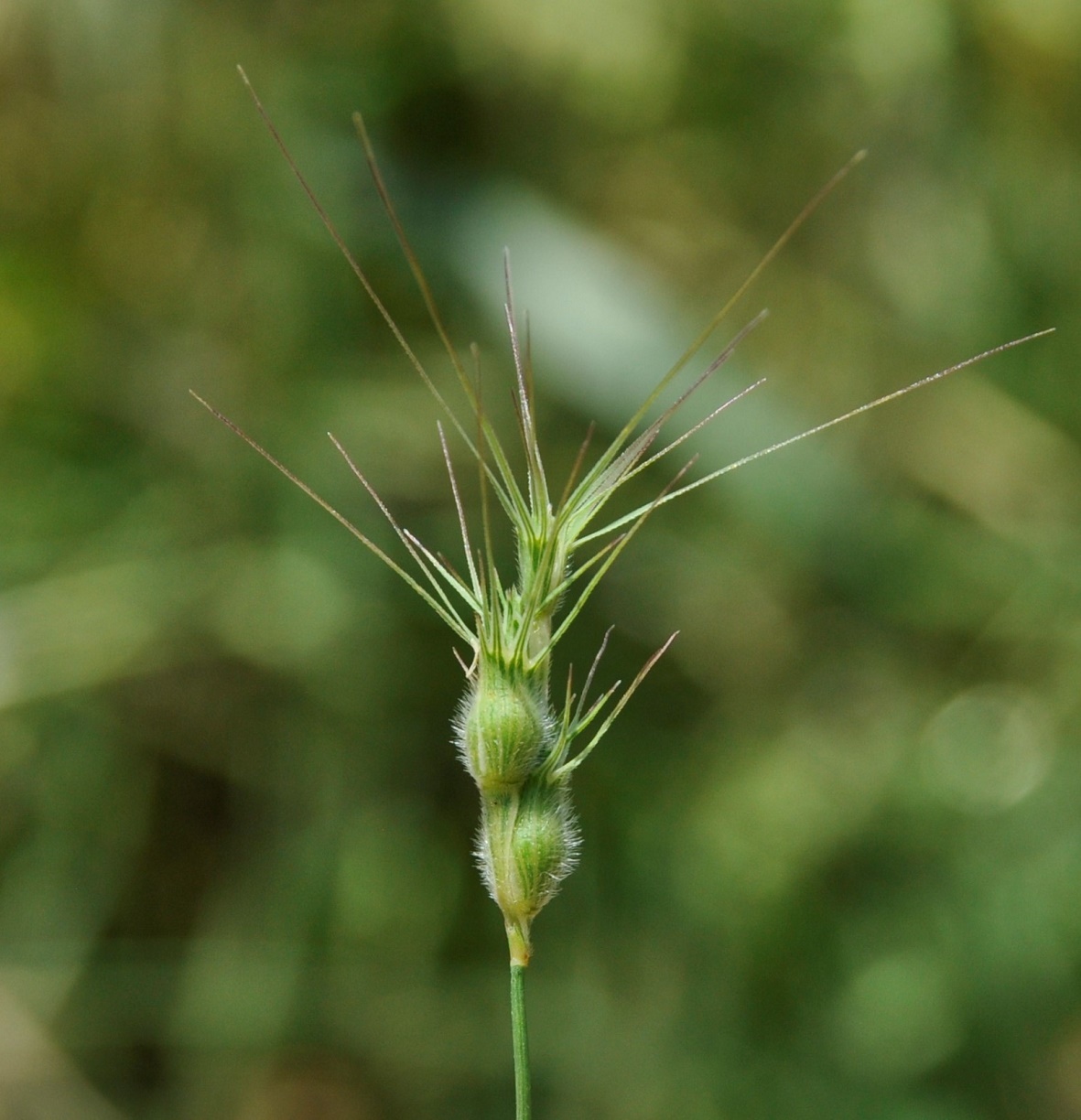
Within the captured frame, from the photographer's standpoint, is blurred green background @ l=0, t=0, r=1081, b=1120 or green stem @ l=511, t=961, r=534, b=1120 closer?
green stem @ l=511, t=961, r=534, b=1120

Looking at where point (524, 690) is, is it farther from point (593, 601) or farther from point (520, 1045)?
point (593, 601)

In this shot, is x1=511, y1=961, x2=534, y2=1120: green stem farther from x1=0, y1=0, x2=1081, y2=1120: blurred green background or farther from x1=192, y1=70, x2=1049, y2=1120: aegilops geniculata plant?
x1=0, y1=0, x2=1081, y2=1120: blurred green background

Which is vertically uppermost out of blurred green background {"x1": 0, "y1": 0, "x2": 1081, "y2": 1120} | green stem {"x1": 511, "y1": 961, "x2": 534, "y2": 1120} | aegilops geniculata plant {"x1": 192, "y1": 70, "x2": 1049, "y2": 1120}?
blurred green background {"x1": 0, "y1": 0, "x2": 1081, "y2": 1120}

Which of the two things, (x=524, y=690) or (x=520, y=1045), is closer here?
(x=520, y=1045)

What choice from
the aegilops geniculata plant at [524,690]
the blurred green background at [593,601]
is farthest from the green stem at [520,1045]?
the blurred green background at [593,601]

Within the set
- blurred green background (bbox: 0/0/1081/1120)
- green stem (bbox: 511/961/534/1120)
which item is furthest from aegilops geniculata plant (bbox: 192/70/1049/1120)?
blurred green background (bbox: 0/0/1081/1120)

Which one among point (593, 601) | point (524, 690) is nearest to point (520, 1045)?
point (524, 690)

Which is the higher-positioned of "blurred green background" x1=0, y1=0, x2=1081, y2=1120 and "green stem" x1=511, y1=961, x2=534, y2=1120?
"blurred green background" x1=0, y1=0, x2=1081, y2=1120

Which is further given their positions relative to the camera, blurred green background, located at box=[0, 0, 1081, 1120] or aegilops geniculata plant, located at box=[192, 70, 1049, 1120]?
blurred green background, located at box=[0, 0, 1081, 1120]

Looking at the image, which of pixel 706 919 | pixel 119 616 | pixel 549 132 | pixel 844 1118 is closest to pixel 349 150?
pixel 549 132
